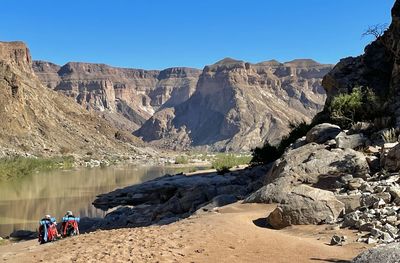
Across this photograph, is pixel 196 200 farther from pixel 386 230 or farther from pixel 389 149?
pixel 386 230

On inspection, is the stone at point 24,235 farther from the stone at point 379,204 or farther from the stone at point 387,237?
the stone at point 387,237

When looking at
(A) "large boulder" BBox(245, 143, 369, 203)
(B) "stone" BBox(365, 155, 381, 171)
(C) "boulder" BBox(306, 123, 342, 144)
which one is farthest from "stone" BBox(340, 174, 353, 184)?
(C) "boulder" BBox(306, 123, 342, 144)

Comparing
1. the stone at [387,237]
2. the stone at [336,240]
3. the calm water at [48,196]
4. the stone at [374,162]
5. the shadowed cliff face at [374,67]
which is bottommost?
the calm water at [48,196]

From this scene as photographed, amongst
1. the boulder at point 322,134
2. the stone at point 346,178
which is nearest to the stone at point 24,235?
the boulder at point 322,134

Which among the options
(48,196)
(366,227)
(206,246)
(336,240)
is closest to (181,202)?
Answer: (206,246)

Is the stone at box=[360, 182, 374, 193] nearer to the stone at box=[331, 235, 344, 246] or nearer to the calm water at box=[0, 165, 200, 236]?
the stone at box=[331, 235, 344, 246]

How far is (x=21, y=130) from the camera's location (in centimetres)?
7856

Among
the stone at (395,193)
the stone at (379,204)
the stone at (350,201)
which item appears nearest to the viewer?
the stone at (379,204)

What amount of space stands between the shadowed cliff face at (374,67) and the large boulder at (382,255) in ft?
59.9

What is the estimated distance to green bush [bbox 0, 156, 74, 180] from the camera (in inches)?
1998

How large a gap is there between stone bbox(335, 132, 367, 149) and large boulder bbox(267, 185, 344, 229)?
543cm

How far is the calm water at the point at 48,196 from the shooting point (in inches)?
1125

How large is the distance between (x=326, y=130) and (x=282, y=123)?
148195 millimetres

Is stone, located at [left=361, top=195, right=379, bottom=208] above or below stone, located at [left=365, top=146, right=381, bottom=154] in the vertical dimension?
below
